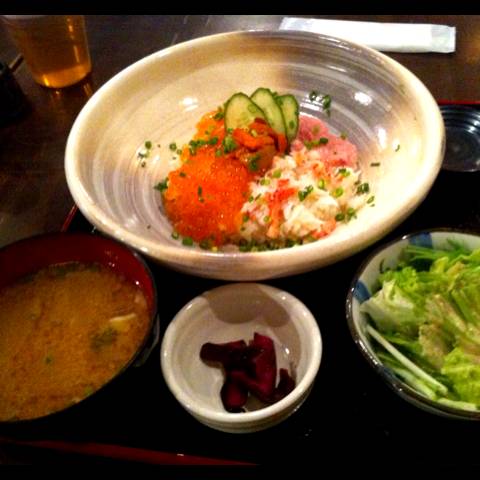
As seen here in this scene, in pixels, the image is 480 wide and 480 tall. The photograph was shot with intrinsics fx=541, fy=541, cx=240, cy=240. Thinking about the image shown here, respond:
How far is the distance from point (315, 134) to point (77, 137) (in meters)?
0.80

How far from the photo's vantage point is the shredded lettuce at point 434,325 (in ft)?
3.85

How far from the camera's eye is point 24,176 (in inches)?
81.4

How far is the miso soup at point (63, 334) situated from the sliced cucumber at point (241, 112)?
27.7 inches

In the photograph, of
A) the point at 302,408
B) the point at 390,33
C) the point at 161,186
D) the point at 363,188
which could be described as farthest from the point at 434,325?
the point at 390,33

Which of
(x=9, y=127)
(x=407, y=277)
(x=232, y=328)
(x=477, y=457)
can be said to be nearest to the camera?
(x=477, y=457)

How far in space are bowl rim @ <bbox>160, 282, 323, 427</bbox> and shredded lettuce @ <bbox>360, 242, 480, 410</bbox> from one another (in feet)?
0.46

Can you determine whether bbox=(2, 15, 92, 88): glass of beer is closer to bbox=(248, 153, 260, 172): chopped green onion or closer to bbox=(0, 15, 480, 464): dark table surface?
bbox=(0, 15, 480, 464): dark table surface

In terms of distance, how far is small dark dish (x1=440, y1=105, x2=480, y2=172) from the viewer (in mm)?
1643

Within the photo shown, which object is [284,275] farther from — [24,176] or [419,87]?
[24,176]

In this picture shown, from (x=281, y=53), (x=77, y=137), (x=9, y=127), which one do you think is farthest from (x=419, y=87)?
(x=9, y=127)

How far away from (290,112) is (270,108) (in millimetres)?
71

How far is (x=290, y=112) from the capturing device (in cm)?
188

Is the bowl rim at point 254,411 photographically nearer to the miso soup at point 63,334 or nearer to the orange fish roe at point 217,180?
the miso soup at point 63,334

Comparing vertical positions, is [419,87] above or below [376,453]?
above
